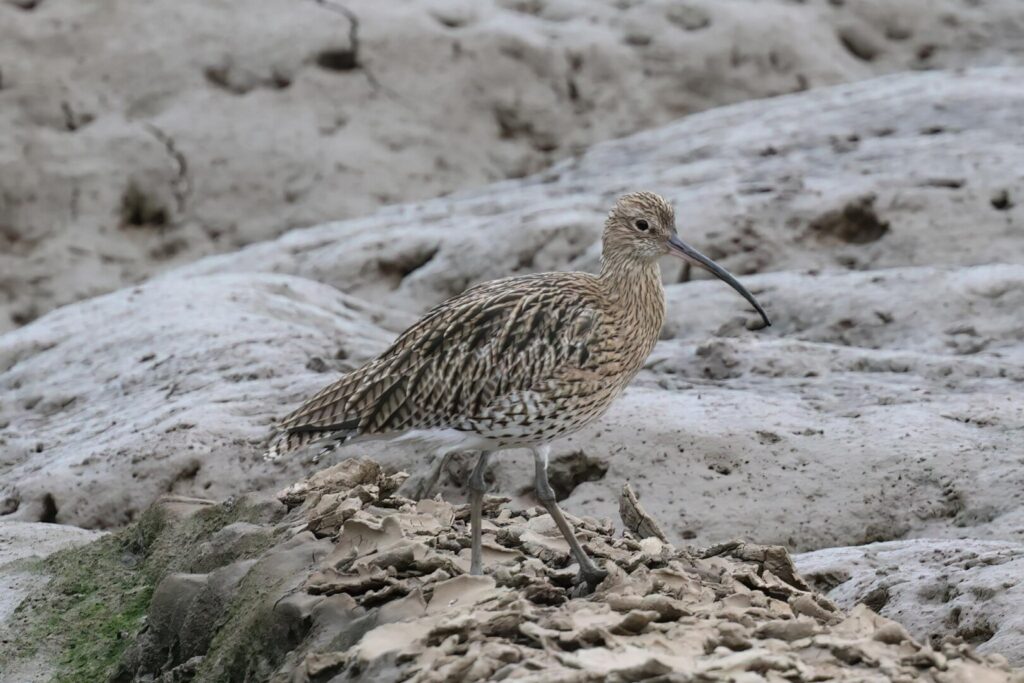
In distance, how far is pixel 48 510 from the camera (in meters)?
9.68

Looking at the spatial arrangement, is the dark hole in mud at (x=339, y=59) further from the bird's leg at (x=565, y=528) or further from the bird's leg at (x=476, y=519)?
the bird's leg at (x=476, y=519)

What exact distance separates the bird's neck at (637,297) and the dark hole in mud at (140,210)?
10022 millimetres

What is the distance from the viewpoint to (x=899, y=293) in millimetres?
11453

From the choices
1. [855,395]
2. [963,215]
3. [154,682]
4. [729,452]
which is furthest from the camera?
[963,215]

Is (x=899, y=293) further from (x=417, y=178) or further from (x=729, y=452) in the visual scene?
(x=417, y=178)

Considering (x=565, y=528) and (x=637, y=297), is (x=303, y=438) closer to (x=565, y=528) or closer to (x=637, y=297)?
(x=565, y=528)

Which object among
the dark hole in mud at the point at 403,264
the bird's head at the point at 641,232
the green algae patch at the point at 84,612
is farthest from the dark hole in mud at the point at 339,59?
the bird's head at the point at 641,232

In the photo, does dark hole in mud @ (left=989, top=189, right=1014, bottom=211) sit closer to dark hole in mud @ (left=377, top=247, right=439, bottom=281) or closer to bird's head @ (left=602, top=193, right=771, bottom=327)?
dark hole in mud @ (left=377, top=247, right=439, bottom=281)

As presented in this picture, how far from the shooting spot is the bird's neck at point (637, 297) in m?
7.49

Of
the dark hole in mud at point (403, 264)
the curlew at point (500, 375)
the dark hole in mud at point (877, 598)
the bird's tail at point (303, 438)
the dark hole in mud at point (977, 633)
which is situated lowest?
the dark hole in mud at point (403, 264)

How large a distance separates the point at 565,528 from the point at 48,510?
4.19 m

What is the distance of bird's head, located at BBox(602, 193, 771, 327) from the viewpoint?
25.4 ft

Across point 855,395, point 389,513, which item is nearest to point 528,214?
point 855,395

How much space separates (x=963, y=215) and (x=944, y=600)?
6071 millimetres
